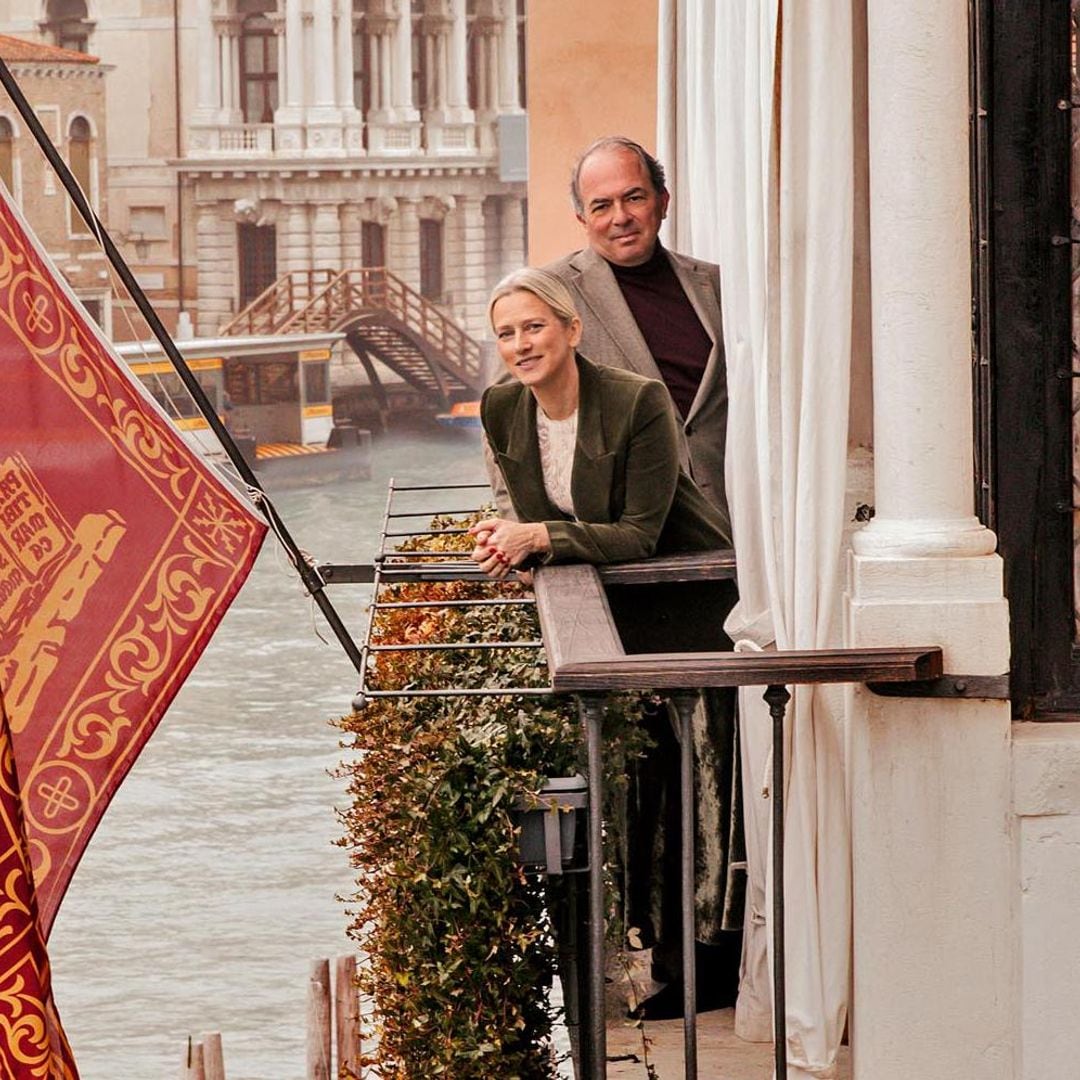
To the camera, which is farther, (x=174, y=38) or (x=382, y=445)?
(x=174, y=38)

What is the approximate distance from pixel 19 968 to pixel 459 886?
0.67 meters

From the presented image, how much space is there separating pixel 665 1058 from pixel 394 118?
46.8 metres

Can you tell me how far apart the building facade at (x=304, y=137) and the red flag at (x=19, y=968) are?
45286 mm

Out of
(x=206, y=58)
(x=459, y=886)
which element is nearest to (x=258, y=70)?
(x=206, y=58)

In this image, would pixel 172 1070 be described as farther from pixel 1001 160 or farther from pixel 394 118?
pixel 394 118

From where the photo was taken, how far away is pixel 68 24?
4919 cm

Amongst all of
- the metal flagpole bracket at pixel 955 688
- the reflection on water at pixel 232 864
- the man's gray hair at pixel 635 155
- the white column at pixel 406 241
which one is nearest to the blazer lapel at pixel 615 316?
the man's gray hair at pixel 635 155

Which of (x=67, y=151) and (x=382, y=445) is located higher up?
(x=67, y=151)

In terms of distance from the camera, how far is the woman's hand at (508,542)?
3326 millimetres

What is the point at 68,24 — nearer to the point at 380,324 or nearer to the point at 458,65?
the point at 458,65

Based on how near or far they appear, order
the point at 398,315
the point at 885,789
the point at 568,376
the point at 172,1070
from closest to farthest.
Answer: the point at 885,789, the point at 568,376, the point at 172,1070, the point at 398,315

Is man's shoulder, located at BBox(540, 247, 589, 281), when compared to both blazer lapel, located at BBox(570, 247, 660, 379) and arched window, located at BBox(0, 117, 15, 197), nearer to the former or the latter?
blazer lapel, located at BBox(570, 247, 660, 379)

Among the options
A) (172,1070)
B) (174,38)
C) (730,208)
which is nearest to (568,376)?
(730,208)

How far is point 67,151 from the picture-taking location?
48.4 metres
